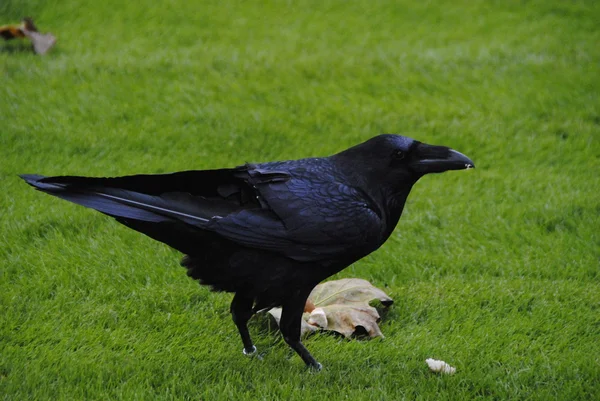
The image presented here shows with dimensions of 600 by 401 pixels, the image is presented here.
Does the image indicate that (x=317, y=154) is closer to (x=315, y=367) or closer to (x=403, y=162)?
(x=403, y=162)

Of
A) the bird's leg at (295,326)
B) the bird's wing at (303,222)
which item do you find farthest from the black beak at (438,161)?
the bird's leg at (295,326)

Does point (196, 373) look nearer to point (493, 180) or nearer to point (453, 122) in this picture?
point (493, 180)

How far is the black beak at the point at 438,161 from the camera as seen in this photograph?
373 centimetres

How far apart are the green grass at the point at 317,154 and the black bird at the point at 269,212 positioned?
0.51m

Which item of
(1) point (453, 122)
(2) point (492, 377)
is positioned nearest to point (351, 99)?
(1) point (453, 122)

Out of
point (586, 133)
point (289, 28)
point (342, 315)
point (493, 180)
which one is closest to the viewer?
point (342, 315)

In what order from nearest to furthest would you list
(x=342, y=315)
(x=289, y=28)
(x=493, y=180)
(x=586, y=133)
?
(x=342, y=315)
(x=493, y=180)
(x=586, y=133)
(x=289, y=28)

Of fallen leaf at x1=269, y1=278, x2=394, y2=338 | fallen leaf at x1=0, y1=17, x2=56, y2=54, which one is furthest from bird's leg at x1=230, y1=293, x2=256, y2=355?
fallen leaf at x1=0, y1=17, x2=56, y2=54

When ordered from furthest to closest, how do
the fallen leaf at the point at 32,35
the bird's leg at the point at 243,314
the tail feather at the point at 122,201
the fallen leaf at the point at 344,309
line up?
1. the fallen leaf at the point at 32,35
2. the fallen leaf at the point at 344,309
3. the bird's leg at the point at 243,314
4. the tail feather at the point at 122,201

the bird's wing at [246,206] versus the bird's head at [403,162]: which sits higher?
the bird's head at [403,162]

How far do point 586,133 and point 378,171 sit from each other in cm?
372

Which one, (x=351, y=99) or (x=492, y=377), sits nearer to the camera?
(x=492, y=377)

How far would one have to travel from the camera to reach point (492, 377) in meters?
3.82

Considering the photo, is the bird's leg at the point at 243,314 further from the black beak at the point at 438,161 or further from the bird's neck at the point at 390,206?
the black beak at the point at 438,161
